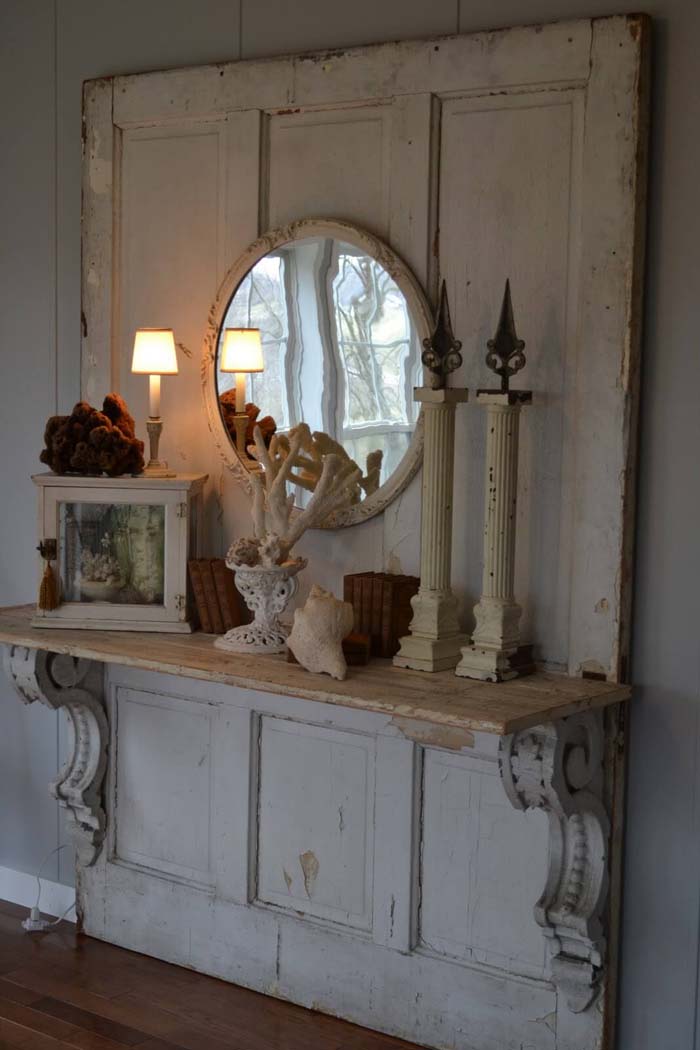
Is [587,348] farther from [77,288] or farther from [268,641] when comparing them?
[77,288]

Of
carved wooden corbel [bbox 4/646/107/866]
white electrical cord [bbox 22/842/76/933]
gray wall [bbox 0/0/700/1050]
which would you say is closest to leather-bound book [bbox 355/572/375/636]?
gray wall [bbox 0/0/700/1050]

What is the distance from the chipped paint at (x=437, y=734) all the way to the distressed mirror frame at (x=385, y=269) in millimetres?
504

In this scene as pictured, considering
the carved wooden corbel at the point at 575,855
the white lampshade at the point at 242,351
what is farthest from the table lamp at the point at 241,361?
the carved wooden corbel at the point at 575,855

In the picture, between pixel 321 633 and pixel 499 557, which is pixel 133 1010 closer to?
pixel 321 633

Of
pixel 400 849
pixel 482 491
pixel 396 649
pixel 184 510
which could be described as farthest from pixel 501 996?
pixel 184 510

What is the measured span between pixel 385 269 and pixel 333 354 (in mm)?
228

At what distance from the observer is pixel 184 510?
10.7 ft

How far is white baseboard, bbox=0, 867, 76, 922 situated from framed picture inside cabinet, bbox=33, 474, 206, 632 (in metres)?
0.97

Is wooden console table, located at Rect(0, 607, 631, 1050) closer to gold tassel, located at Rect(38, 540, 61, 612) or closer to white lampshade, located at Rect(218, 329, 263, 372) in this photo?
gold tassel, located at Rect(38, 540, 61, 612)

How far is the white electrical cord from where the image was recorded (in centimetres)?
375

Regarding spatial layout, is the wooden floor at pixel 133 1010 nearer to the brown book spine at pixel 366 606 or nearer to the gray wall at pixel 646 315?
→ the gray wall at pixel 646 315

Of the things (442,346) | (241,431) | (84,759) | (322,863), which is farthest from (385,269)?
(84,759)

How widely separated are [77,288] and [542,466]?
1.44 m

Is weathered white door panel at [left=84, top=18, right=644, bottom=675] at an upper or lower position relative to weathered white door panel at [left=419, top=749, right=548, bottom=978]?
upper
